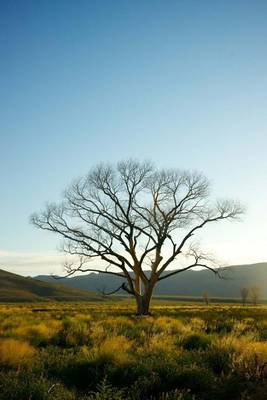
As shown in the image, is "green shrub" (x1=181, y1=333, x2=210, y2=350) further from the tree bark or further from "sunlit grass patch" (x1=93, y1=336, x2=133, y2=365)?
the tree bark

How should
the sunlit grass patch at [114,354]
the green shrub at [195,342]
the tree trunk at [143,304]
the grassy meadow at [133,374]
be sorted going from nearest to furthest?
the grassy meadow at [133,374]
the sunlit grass patch at [114,354]
the green shrub at [195,342]
the tree trunk at [143,304]

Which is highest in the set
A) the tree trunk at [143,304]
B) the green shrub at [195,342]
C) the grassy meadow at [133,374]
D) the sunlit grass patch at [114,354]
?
the tree trunk at [143,304]

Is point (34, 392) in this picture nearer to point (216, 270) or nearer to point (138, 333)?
point (138, 333)

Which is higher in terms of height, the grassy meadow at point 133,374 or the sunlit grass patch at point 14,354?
the sunlit grass patch at point 14,354

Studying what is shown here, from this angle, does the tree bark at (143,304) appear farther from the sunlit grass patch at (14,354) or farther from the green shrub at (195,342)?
the sunlit grass patch at (14,354)

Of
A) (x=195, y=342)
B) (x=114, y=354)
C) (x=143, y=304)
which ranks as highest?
(x=143, y=304)

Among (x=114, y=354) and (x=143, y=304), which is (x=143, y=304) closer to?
(x=143, y=304)

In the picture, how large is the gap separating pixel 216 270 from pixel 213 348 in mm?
22428

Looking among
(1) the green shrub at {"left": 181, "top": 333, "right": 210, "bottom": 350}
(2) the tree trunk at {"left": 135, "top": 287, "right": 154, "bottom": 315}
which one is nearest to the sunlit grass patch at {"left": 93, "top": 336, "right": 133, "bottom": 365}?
(1) the green shrub at {"left": 181, "top": 333, "right": 210, "bottom": 350}

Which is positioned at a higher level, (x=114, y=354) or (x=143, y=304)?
(x=143, y=304)

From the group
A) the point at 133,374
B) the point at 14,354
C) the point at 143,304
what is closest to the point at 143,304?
the point at 143,304

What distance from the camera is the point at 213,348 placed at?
31.1ft

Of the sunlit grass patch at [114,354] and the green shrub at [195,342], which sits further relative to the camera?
the green shrub at [195,342]

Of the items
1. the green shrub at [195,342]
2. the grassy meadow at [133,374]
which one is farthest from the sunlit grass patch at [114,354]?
the green shrub at [195,342]
